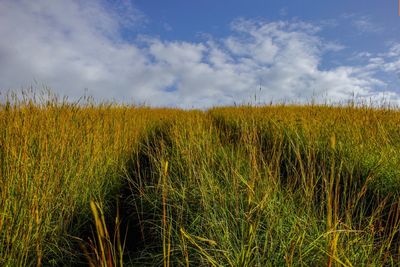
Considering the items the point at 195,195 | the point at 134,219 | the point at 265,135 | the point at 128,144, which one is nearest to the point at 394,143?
the point at 265,135

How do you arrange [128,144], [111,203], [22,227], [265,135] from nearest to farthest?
[22,227] < [111,203] < [128,144] < [265,135]

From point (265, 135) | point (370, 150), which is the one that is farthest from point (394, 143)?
point (265, 135)

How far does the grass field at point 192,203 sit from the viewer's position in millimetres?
1816

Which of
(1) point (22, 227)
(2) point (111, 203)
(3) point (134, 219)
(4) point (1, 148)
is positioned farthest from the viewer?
(2) point (111, 203)

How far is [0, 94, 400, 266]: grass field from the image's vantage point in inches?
71.5

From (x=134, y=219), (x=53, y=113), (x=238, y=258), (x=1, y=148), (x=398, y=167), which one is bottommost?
(x=134, y=219)

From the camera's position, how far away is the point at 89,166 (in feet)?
11.1

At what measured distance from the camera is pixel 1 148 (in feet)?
8.50

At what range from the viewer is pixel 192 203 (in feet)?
8.78

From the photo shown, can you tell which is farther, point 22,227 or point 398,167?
point 398,167

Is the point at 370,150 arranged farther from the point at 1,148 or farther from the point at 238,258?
the point at 1,148

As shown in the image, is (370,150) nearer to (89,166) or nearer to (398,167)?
(398,167)

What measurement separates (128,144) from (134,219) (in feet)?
6.42

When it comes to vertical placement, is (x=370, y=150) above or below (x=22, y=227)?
above
